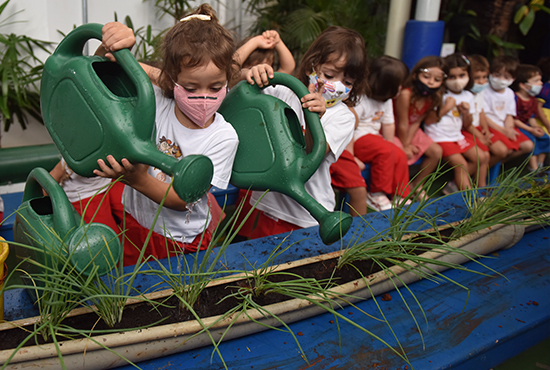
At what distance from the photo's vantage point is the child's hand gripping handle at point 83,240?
31.3 inches

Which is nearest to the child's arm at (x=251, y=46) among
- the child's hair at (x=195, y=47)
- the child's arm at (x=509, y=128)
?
the child's hair at (x=195, y=47)

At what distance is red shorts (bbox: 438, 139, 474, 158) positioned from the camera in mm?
3011

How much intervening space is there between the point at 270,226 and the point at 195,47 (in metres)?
0.73

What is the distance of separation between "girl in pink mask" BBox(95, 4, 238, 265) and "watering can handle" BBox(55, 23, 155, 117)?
0.09 feet

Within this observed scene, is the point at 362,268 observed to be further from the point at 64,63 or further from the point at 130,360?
the point at 64,63

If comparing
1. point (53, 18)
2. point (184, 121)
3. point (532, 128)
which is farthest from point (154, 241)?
point (532, 128)

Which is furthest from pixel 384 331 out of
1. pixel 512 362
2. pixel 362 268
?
pixel 512 362

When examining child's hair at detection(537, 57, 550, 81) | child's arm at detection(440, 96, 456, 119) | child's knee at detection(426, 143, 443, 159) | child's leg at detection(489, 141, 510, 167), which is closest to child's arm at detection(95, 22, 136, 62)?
child's knee at detection(426, 143, 443, 159)

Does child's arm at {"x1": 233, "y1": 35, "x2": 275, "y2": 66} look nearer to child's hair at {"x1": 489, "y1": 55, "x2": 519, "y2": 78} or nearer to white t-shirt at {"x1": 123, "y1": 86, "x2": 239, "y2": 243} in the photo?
white t-shirt at {"x1": 123, "y1": 86, "x2": 239, "y2": 243}

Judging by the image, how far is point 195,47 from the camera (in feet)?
3.45

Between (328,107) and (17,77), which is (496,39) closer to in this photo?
(328,107)

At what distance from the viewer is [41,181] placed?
0.89 metres

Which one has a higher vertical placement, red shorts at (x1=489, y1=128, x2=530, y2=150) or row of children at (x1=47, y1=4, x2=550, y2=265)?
row of children at (x1=47, y1=4, x2=550, y2=265)

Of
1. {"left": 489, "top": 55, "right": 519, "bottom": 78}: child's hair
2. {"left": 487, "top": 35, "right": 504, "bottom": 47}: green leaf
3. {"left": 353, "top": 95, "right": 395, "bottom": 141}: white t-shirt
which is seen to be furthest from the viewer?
{"left": 487, "top": 35, "right": 504, "bottom": 47}: green leaf
